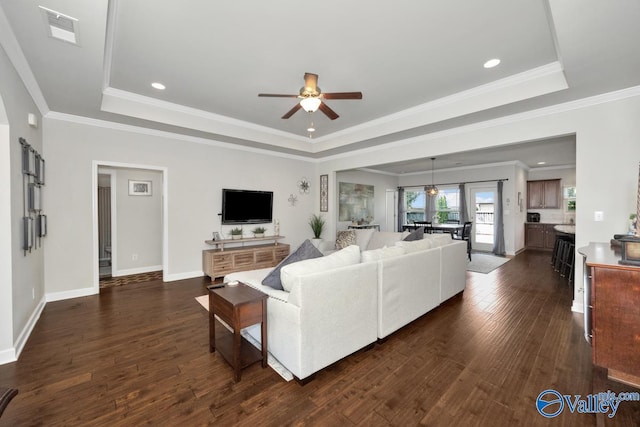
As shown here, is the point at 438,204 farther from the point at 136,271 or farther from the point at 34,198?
the point at 34,198

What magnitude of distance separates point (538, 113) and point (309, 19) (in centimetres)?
334

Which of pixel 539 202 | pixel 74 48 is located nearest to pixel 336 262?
pixel 74 48

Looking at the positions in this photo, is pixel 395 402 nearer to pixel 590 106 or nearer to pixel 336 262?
pixel 336 262

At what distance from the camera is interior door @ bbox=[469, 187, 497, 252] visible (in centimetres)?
833

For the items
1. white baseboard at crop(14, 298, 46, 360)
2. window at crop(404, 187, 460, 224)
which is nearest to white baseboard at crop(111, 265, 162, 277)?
white baseboard at crop(14, 298, 46, 360)

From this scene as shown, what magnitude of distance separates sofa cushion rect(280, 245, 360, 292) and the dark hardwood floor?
783 mm

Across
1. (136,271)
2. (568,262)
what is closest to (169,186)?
(136,271)

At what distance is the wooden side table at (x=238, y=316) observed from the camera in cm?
202

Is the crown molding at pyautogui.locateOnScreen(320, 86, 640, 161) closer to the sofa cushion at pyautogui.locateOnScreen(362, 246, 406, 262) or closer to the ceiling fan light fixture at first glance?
the sofa cushion at pyautogui.locateOnScreen(362, 246, 406, 262)

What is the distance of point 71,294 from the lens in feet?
13.0

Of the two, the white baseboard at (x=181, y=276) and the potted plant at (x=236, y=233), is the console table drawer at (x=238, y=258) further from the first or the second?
the potted plant at (x=236, y=233)

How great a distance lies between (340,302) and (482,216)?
8128 millimetres

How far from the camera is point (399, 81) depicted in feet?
11.1

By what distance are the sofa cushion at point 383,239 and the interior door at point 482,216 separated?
16.4ft
